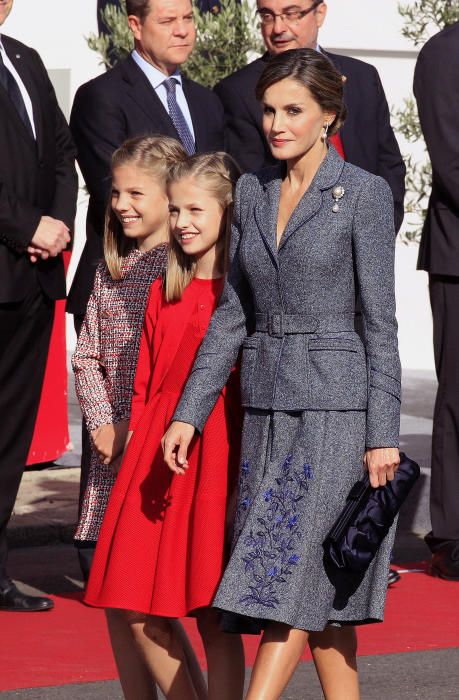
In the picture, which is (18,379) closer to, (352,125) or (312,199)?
(352,125)

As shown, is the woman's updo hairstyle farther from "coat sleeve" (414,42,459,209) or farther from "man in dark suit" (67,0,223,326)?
"coat sleeve" (414,42,459,209)

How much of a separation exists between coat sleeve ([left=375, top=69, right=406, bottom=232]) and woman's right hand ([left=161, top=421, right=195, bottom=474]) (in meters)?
2.60

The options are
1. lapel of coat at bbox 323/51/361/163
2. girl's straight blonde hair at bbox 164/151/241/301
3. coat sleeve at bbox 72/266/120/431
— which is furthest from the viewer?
lapel of coat at bbox 323/51/361/163

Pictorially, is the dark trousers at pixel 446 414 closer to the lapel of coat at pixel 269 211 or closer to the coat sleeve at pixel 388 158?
the coat sleeve at pixel 388 158

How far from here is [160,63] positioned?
614cm

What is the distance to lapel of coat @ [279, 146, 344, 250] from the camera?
393cm

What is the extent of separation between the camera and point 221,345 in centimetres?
402

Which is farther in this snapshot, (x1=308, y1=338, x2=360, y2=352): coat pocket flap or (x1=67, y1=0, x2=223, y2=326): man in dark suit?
(x1=67, y1=0, x2=223, y2=326): man in dark suit

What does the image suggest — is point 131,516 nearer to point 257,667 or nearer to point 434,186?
point 257,667

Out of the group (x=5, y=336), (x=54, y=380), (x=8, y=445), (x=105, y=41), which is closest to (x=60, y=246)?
(x=5, y=336)

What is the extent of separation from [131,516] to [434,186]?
2.85 meters

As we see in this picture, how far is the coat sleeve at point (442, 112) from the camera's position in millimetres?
6215

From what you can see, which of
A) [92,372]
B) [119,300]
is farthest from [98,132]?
[92,372]

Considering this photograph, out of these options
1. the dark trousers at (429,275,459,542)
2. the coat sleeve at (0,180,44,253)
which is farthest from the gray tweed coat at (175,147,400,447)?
the dark trousers at (429,275,459,542)
